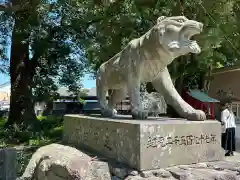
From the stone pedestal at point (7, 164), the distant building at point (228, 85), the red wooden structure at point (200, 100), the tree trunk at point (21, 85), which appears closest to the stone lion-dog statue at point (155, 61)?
the stone pedestal at point (7, 164)

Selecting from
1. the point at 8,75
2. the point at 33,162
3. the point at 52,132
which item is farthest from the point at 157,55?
the point at 8,75

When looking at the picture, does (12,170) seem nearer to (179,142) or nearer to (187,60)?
(179,142)

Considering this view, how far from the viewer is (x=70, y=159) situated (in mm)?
4109

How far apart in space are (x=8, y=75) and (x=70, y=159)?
40.1 feet

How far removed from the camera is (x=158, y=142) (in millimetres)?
3529

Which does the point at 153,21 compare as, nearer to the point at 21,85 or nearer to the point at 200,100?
A: the point at 200,100

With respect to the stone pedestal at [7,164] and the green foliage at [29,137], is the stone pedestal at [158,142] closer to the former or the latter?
the stone pedestal at [7,164]

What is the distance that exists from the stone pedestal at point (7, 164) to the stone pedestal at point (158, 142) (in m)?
1.47

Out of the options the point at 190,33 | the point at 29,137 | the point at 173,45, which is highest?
the point at 190,33

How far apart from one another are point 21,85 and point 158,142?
1197 centimetres

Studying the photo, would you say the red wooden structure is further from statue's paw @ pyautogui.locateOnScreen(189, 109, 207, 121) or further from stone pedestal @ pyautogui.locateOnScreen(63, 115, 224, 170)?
stone pedestal @ pyautogui.locateOnScreen(63, 115, 224, 170)

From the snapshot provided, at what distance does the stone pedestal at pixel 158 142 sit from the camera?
3.46 meters

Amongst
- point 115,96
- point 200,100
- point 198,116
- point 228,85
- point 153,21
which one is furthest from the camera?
point 228,85

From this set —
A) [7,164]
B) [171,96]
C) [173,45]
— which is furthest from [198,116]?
[7,164]
